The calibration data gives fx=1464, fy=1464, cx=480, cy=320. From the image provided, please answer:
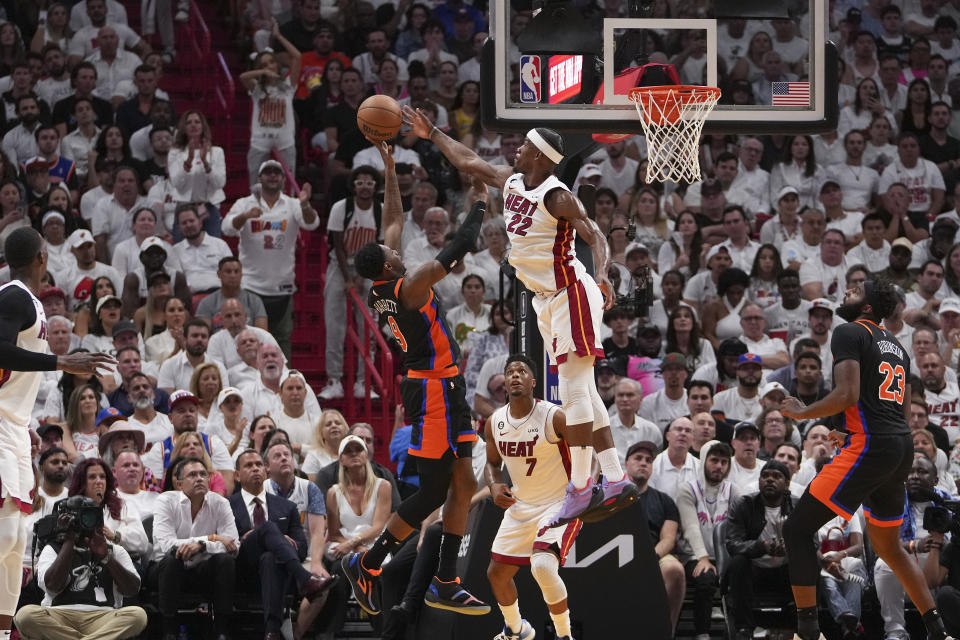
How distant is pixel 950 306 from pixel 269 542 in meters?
7.60

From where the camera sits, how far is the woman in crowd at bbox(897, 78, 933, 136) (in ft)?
59.8

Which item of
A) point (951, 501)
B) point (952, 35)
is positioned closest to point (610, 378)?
point (951, 501)

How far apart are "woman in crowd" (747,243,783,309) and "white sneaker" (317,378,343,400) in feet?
14.7

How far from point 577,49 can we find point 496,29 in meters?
0.70

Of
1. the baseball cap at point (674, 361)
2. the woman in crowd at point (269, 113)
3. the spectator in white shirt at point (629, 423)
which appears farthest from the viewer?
the woman in crowd at point (269, 113)

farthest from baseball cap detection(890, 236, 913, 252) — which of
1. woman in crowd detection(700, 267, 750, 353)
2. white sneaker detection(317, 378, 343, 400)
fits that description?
white sneaker detection(317, 378, 343, 400)

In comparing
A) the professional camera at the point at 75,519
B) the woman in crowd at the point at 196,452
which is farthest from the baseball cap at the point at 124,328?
the professional camera at the point at 75,519

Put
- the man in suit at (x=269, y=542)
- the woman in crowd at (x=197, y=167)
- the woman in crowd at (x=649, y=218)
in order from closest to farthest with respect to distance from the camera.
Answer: the man in suit at (x=269, y=542) → the woman in crowd at (x=197, y=167) → the woman in crowd at (x=649, y=218)

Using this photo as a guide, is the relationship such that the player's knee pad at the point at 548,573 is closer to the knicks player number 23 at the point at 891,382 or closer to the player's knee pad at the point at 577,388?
the player's knee pad at the point at 577,388

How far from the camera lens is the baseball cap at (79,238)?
14.8 m

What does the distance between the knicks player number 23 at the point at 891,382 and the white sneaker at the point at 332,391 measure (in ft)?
23.5

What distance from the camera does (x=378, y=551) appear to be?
9586 mm

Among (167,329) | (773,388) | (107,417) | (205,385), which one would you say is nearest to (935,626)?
(773,388)

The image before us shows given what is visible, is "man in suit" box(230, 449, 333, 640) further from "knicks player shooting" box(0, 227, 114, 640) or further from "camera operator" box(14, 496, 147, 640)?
"knicks player shooting" box(0, 227, 114, 640)
